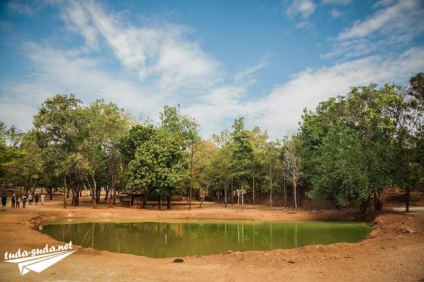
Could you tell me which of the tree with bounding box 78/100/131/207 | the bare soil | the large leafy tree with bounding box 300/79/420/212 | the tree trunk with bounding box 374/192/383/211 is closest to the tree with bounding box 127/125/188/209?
the tree with bounding box 78/100/131/207

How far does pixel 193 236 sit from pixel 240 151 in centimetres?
2566

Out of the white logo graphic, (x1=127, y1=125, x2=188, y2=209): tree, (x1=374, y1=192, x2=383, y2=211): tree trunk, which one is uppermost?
(x1=127, y1=125, x2=188, y2=209): tree

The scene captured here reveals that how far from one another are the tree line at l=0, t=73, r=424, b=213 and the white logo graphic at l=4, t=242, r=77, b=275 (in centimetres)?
1947

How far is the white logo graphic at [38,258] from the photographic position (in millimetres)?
11898

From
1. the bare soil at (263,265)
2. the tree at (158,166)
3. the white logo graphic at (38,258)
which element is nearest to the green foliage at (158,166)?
the tree at (158,166)

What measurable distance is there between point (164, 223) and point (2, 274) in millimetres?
22411

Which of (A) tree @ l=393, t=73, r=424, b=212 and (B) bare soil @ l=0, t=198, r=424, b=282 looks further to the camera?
(A) tree @ l=393, t=73, r=424, b=212

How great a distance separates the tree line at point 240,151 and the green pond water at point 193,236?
6.82 metres

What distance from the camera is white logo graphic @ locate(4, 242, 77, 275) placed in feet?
39.0

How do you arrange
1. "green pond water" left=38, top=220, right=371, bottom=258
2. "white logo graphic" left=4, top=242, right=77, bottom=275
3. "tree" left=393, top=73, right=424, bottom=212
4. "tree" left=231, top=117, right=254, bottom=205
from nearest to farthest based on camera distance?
"white logo graphic" left=4, top=242, right=77, bottom=275 < "green pond water" left=38, top=220, right=371, bottom=258 < "tree" left=393, top=73, right=424, bottom=212 < "tree" left=231, top=117, right=254, bottom=205

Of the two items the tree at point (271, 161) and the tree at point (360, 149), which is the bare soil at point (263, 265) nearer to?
the tree at point (360, 149)

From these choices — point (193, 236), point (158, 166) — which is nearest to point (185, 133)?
point (158, 166)

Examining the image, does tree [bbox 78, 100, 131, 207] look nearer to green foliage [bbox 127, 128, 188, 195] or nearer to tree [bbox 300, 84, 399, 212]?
green foliage [bbox 127, 128, 188, 195]

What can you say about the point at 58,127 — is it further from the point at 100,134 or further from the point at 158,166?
the point at 158,166
